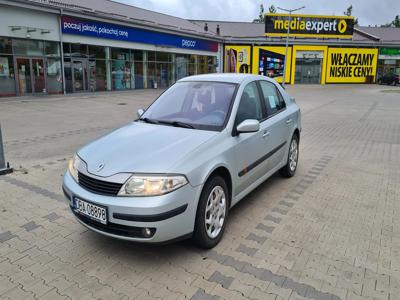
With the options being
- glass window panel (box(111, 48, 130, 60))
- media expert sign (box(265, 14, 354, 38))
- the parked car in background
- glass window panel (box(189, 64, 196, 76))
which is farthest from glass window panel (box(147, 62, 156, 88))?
the parked car in background

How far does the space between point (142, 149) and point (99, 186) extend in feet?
1.75

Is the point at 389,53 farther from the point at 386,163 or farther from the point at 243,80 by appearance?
the point at 243,80

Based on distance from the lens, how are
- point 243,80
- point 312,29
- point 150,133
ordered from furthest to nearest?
1. point 312,29
2. point 243,80
3. point 150,133

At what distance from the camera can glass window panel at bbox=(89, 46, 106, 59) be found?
25.4 metres

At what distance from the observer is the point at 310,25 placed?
144ft

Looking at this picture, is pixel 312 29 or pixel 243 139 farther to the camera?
pixel 312 29

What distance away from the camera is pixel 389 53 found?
1778 inches

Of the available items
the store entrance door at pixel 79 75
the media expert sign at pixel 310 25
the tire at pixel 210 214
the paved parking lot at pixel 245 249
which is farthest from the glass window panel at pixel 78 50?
the media expert sign at pixel 310 25

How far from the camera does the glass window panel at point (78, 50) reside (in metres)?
24.0

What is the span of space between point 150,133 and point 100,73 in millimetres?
24375

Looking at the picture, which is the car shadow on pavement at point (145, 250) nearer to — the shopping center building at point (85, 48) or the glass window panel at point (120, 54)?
the shopping center building at point (85, 48)

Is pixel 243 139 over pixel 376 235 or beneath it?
over

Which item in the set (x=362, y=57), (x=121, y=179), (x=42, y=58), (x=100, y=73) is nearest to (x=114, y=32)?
(x=100, y=73)

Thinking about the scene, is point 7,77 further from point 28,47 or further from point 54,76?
point 54,76
